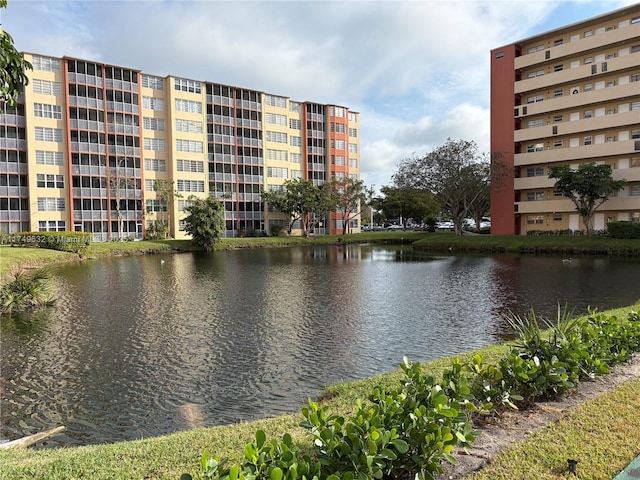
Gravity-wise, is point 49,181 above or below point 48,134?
below

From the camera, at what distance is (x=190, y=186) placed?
70625mm

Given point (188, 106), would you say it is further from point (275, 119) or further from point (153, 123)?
point (275, 119)

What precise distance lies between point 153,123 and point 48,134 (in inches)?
552

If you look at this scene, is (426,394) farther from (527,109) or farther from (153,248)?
(527,109)

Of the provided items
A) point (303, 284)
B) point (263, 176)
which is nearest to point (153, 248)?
Answer: point (263, 176)

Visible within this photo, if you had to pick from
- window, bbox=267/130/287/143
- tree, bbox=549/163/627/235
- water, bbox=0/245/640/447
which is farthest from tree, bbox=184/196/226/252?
tree, bbox=549/163/627/235

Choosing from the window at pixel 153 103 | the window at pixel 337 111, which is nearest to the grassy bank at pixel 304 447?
the window at pixel 153 103

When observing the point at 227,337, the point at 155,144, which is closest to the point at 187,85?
the point at 155,144

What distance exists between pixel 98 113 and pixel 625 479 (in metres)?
69.4

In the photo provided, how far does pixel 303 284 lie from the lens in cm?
2775

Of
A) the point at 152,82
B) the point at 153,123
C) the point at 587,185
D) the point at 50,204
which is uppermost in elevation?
the point at 152,82

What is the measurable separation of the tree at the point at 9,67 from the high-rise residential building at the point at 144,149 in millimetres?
59065

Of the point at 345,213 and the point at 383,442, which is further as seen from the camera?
the point at 345,213

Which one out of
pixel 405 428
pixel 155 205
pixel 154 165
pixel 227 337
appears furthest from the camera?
pixel 154 165
